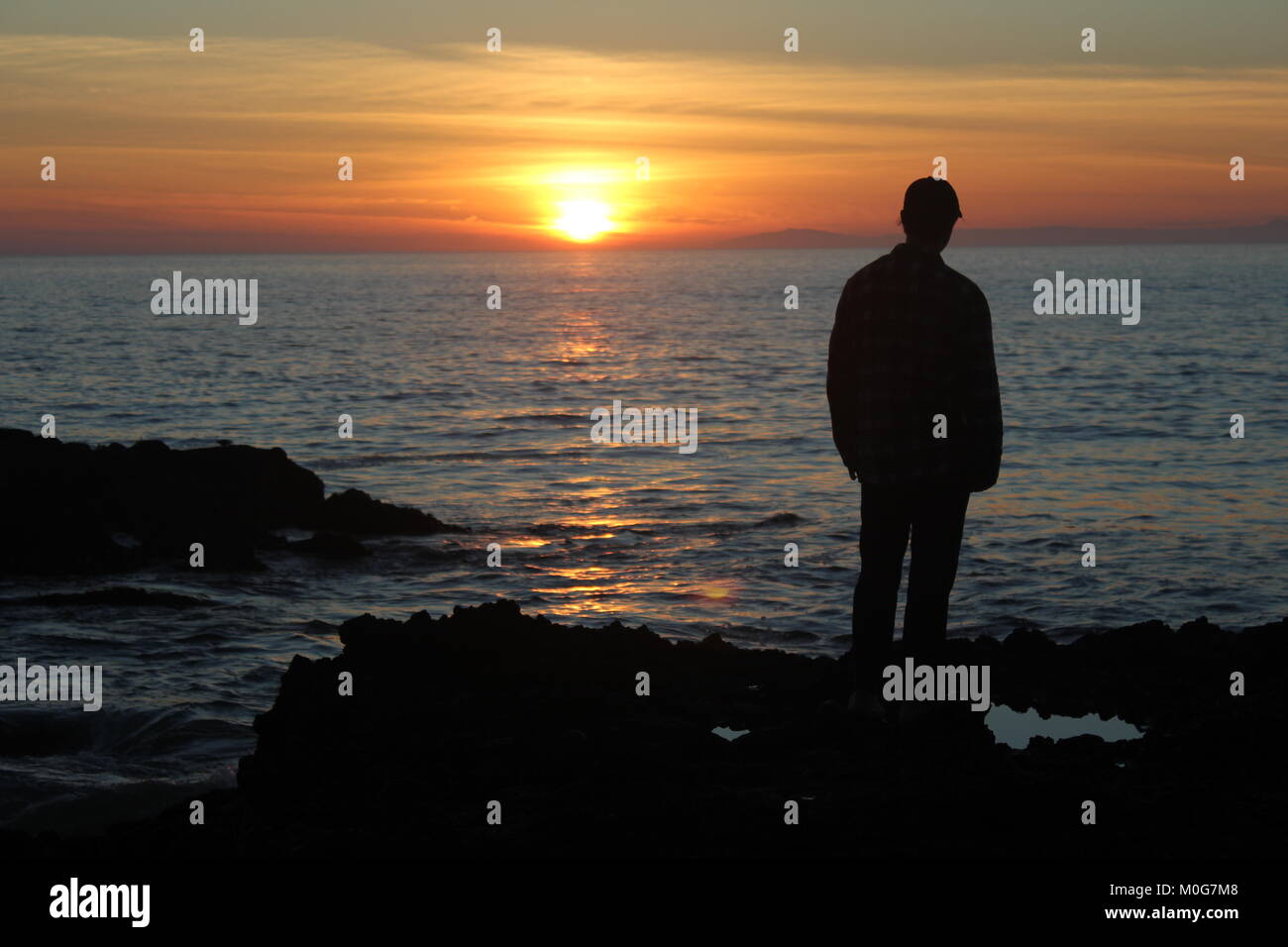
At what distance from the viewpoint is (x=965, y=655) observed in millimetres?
7711

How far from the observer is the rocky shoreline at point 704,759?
4934mm

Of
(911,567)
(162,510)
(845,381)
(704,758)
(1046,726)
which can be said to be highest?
(845,381)

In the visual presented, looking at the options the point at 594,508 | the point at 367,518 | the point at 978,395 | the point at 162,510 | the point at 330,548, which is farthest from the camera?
the point at 594,508

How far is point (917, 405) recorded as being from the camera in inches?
234

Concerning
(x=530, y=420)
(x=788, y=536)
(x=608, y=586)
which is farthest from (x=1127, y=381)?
(x=608, y=586)

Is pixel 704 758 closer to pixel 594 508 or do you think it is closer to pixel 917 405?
pixel 917 405

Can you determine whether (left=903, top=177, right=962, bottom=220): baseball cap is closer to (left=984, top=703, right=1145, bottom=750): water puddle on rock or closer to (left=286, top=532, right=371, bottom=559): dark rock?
(left=984, top=703, right=1145, bottom=750): water puddle on rock

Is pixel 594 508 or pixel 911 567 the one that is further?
pixel 594 508

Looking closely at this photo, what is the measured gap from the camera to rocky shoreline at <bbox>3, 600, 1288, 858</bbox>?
493 cm

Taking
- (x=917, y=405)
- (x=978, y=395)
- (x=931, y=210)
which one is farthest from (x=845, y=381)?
(x=931, y=210)

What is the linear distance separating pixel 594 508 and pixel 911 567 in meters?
14.4

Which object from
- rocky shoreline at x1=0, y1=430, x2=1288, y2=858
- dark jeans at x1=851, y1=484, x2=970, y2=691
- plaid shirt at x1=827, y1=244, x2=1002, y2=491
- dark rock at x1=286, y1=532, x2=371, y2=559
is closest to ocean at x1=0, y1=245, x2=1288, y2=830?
dark rock at x1=286, y1=532, x2=371, y2=559

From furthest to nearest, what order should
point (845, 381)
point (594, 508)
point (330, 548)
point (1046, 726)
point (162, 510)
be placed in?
point (594, 508) → point (162, 510) → point (330, 548) → point (1046, 726) → point (845, 381)

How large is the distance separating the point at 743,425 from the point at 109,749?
23451 mm
